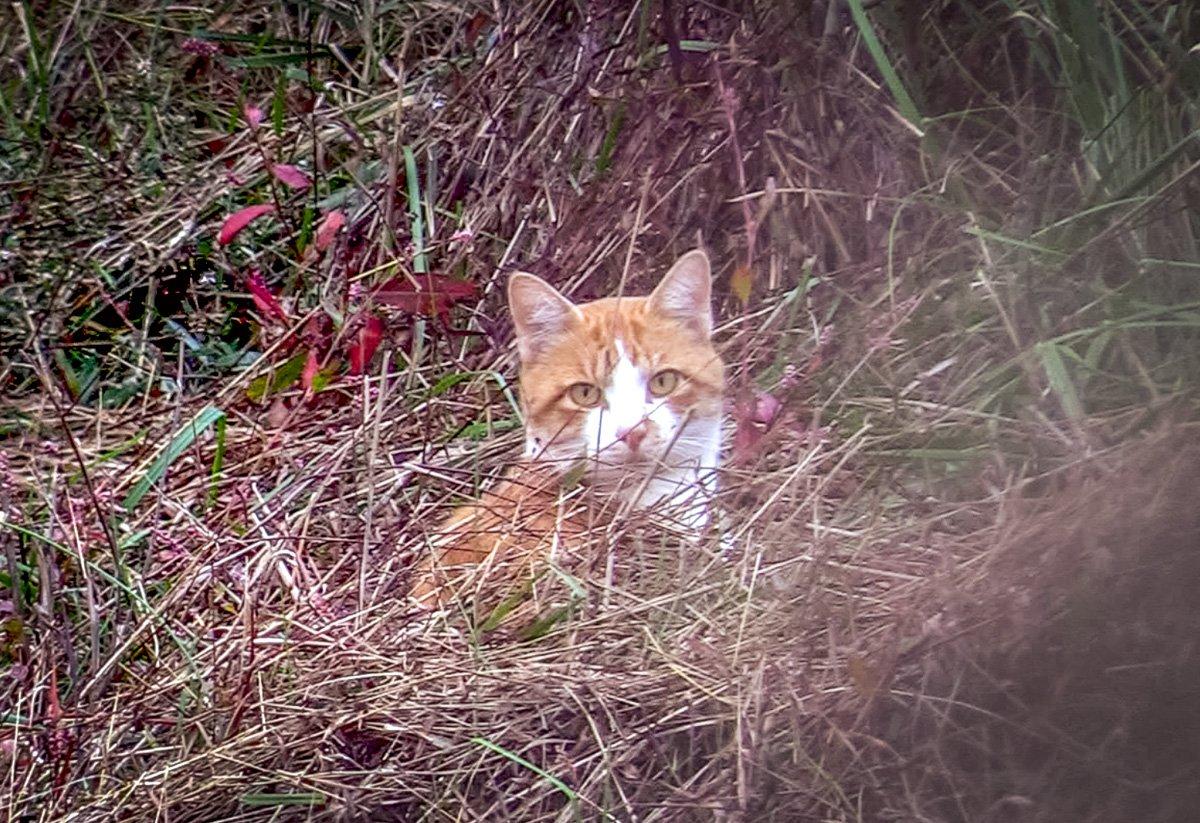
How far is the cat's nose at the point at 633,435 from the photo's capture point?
5.84 ft

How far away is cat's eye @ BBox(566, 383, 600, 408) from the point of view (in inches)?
72.5

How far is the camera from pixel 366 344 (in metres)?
2.09

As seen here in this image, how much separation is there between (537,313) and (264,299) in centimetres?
58

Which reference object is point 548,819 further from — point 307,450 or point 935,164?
point 935,164

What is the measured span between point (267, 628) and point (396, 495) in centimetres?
30

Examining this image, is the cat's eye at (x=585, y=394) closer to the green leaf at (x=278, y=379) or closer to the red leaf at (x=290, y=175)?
the green leaf at (x=278, y=379)

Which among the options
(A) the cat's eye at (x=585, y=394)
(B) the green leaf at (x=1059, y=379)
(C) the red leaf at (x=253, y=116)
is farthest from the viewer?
(C) the red leaf at (x=253, y=116)

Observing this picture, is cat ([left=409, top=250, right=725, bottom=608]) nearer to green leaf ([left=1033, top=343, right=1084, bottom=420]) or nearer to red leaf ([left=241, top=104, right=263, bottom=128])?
green leaf ([left=1033, top=343, right=1084, bottom=420])

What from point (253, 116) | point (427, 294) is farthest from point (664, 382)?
point (253, 116)

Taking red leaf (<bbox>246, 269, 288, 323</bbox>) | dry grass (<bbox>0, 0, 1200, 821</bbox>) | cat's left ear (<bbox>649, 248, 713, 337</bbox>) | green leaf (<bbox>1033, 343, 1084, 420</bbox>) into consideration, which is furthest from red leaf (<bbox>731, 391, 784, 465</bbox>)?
red leaf (<bbox>246, 269, 288, 323</bbox>)

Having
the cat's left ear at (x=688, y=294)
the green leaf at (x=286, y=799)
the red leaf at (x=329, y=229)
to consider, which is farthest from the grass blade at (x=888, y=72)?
the green leaf at (x=286, y=799)

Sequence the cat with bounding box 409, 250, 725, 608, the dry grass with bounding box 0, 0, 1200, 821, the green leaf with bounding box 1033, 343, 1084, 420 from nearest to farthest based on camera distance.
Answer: the dry grass with bounding box 0, 0, 1200, 821 < the green leaf with bounding box 1033, 343, 1084, 420 < the cat with bounding box 409, 250, 725, 608

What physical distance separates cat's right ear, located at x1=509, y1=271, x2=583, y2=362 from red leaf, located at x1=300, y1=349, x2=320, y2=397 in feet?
1.39

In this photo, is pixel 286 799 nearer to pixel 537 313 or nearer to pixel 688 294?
pixel 537 313
